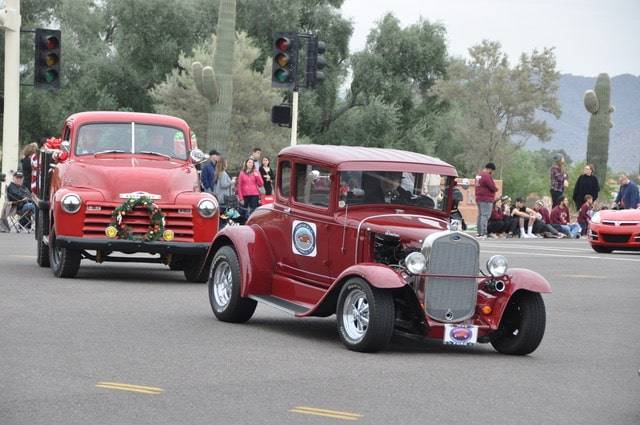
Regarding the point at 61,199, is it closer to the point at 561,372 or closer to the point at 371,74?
the point at 561,372

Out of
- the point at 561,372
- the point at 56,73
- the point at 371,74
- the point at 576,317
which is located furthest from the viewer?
the point at 371,74

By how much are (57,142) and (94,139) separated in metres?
1.70

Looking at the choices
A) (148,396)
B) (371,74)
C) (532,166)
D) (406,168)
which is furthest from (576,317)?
(532,166)

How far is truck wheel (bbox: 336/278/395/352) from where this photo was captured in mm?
11453

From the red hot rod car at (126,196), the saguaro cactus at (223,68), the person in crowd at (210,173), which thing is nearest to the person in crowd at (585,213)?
the saguaro cactus at (223,68)

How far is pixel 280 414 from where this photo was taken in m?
8.52

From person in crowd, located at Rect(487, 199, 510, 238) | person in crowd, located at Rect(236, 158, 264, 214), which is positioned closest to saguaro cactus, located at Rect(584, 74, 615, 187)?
person in crowd, located at Rect(487, 199, 510, 238)

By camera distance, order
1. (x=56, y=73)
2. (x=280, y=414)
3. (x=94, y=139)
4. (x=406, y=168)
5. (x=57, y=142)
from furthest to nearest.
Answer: (x=56, y=73)
(x=57, y=142)
(x=94, y=139)
(x=406, y=168)
(x=280, y=414)

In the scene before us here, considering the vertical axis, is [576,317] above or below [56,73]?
below

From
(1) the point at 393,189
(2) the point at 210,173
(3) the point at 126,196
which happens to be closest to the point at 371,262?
(1) the point at 393,189

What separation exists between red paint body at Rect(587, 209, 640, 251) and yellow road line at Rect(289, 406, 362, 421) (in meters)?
20.1

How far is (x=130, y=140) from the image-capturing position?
18922mm

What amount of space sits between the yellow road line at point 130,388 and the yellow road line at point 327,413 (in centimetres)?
104

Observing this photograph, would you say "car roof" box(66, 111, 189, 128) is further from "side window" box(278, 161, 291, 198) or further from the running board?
the running board
